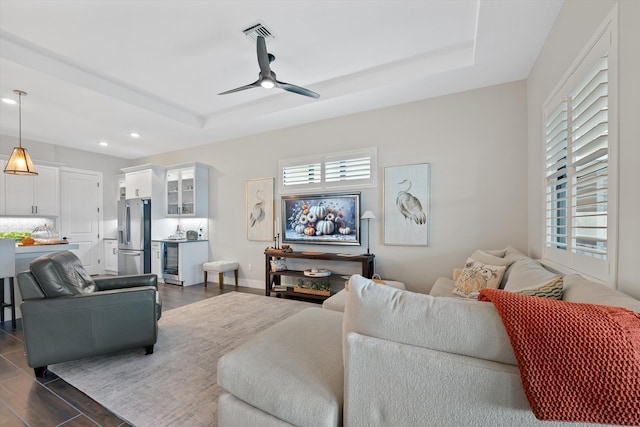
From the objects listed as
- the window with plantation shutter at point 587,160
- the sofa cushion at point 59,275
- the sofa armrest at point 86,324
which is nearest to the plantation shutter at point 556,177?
the window with plantation shutter at point 587,160

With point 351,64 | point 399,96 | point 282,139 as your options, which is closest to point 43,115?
point 282,139

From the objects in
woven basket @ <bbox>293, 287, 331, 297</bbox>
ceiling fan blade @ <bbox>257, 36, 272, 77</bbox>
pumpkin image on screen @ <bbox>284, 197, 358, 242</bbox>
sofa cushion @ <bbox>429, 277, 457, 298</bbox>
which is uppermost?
ceiling fan blade @ <bbox>257, 36, 272, 77</bbox>

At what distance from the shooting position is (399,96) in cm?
356

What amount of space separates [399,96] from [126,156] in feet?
21.5

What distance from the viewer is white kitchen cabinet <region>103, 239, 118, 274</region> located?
20.1ft

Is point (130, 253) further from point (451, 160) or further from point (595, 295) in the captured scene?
point (595, 295)

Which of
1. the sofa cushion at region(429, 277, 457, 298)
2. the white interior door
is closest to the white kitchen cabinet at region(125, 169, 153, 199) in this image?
the white interior door

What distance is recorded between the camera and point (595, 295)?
1120mm

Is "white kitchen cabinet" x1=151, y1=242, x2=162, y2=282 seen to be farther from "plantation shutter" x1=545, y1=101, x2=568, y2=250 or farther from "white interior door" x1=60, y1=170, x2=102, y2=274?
"plantation shutter" x1=545, y1=101, x2=568, y2=250

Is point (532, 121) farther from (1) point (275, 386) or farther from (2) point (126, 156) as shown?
(2) point (126, 156)

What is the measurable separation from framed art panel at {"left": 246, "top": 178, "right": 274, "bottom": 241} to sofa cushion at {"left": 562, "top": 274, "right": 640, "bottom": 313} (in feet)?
13.3

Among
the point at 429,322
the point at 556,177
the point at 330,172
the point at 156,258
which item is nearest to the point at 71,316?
the point at 429,322

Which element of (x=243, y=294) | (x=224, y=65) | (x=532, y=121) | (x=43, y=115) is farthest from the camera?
(x=243, y=294)

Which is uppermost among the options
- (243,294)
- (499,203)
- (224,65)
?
(224,65)
